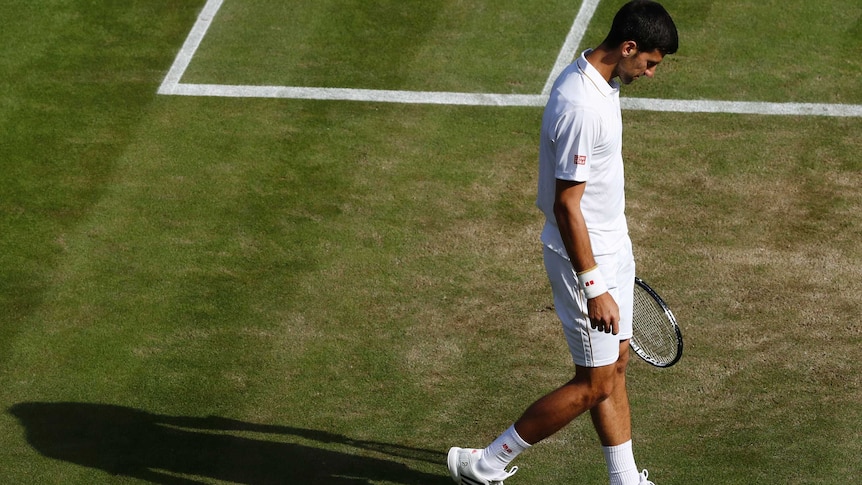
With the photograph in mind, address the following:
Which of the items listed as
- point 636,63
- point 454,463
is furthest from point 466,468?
point 636,63

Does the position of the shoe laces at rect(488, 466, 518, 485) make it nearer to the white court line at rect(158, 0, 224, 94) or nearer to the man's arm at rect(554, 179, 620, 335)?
the man's arm at rect(554, 179, 620, 335)

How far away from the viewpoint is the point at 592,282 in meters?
5.45

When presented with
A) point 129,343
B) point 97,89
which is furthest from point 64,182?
point 129,343

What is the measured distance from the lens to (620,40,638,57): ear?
5.32 metres

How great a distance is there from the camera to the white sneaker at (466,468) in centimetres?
616

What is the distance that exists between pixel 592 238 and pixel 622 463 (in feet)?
4.15

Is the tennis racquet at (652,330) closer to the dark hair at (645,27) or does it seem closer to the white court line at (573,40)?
the dark hair at (645,27)

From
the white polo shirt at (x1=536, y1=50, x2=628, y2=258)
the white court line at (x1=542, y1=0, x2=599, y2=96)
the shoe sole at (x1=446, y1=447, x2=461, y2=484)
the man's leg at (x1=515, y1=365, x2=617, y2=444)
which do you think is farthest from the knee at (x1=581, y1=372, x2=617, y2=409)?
the white court line at (x1=542, y1=0, x2=599, y2=96)

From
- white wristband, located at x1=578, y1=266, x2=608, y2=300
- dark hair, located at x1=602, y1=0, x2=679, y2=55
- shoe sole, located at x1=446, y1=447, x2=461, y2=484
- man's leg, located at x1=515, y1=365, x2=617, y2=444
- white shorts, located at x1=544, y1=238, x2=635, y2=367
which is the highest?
dark hair, located at x1=602, y1=0, x2=679, y2=55

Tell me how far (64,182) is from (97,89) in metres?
1.44

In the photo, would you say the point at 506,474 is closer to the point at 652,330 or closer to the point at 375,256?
the point at 652,330

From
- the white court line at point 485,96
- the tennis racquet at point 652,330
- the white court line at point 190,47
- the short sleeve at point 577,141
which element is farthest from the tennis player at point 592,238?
the white court line at point 190,47

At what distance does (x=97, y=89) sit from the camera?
1009 cm

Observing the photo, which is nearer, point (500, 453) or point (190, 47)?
point (500, 453)
